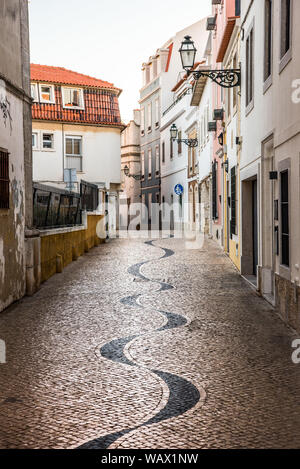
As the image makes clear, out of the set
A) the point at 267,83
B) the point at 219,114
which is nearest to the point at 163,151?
the point at 219,114

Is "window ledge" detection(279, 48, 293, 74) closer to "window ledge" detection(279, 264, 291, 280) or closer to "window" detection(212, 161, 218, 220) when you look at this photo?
"window ledge" detection(279, 264, 291, 280)

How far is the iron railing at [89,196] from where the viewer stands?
23.4m

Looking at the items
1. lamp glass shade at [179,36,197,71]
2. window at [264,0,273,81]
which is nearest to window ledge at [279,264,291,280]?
window at [264,0,273,81]

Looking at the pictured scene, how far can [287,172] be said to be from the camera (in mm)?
9438

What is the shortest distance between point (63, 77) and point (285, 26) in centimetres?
2711

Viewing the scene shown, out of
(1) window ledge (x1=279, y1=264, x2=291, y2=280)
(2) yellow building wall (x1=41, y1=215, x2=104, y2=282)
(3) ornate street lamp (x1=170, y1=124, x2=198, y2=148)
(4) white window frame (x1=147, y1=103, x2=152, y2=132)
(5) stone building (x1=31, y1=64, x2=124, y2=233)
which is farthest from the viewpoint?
(4) white window frame (x1=147, y1=103, x2=152, y2=132)

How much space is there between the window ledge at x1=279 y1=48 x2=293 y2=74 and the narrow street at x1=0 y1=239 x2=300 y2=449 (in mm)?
3626

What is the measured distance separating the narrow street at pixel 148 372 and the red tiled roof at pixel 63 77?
23.8 m

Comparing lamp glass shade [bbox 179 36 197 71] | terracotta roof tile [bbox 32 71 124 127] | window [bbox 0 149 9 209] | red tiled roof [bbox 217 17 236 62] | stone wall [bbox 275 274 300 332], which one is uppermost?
terracotta roof tile [bbox 32 71 124 127]

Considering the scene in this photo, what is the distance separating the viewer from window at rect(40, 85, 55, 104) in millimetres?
34241

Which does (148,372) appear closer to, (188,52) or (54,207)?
(188,52)

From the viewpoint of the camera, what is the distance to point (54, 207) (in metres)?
16.4
